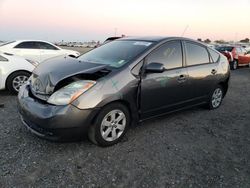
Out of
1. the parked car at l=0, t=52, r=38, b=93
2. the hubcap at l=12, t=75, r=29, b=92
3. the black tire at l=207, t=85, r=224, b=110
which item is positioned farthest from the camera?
the hubcap at l=12, t=75, r=29, b=92

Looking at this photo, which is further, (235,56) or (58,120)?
(235,56)

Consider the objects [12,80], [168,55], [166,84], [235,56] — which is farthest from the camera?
[235,56]

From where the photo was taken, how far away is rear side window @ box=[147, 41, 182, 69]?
4.13 m

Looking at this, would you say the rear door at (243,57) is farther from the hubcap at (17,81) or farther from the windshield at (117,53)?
the hubcap at (17,81)

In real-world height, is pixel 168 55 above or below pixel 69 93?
above

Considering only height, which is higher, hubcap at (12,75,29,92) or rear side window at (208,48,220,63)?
rear side window at (208,48,220,63)

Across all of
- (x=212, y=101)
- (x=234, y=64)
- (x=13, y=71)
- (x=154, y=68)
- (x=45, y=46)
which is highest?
(x=154, y=68)

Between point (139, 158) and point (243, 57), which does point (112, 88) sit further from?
point (243, 57)

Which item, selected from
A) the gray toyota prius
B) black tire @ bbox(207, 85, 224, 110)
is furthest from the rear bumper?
black tire @ bbox(207, 85, 224, 110)

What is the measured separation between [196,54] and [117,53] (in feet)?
5.36

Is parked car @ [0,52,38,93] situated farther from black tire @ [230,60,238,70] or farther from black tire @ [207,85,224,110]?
black tire @ [230,60,238,70]

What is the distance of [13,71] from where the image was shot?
6.37m

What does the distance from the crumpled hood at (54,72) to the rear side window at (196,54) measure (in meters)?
1.80

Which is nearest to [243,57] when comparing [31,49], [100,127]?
[31,49]
